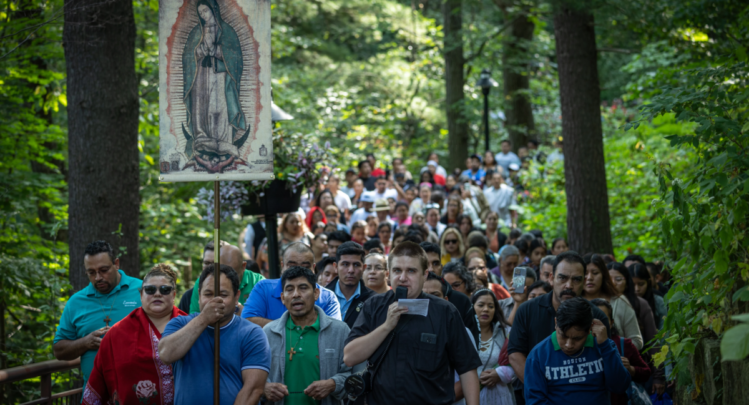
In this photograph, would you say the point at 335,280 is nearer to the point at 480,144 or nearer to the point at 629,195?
the point at 629,195

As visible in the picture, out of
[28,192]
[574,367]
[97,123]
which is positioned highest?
[97,123]

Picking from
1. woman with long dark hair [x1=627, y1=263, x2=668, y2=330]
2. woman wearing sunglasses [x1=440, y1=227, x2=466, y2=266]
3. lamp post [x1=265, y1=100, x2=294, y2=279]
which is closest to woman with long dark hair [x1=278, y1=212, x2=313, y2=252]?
lamp post [x1=265, y1=100, x2=294, y2=279]

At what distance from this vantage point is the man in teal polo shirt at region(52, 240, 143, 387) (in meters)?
6.01

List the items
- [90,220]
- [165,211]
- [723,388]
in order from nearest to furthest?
1. [723,388]
2. [90,220]
3. [165,211]

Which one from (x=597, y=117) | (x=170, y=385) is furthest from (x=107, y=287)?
(x=597, y=117)

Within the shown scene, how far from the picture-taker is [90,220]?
7.73 m

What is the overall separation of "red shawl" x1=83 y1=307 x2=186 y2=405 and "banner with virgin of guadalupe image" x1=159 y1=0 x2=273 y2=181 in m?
1.30

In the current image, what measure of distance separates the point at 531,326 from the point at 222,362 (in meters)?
2.59

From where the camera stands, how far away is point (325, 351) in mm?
5234

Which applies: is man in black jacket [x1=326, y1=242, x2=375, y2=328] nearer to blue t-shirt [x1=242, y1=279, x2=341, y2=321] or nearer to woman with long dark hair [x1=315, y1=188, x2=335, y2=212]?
blue t-shirt [x1=242, y1=279, x2=341, y2=321]

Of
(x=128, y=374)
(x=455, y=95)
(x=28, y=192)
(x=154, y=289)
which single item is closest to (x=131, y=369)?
(x=128, y=374)

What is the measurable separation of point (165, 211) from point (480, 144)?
748 inches

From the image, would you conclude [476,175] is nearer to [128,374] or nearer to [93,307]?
[93,307]

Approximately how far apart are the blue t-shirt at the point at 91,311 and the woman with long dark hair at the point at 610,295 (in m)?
4.33
